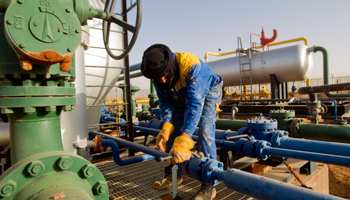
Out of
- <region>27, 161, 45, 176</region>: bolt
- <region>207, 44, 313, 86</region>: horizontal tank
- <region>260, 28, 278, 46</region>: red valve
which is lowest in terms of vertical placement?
<region>27, 161, 45, 176</region>: bolt

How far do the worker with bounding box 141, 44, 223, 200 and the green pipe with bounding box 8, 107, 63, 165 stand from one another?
2.36 ft

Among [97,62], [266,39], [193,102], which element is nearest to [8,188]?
[193,102]

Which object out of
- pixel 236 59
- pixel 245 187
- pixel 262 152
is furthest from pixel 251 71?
pixel 245 187

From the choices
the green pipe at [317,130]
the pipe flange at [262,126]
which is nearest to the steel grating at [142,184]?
the pipe flange at [262,126]

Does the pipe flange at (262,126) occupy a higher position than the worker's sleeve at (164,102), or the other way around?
the worker's sleeve at (164,102)

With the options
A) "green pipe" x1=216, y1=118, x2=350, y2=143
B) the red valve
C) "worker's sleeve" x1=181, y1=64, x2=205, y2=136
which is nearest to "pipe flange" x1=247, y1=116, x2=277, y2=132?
"green pipe" x1=216, y1=118, x2=350, y2=143

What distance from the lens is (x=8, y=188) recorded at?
0.91 m

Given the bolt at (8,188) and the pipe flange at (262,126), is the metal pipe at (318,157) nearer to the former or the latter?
the pipe flange at (262,126)

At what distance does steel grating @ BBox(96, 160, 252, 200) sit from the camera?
6.01 ft

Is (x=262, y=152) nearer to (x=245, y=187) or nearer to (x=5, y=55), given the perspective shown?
(x=245, y=187)

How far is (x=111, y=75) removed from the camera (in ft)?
12.2

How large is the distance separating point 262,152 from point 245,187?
0.84 meters

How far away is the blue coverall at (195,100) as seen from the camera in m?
1.70

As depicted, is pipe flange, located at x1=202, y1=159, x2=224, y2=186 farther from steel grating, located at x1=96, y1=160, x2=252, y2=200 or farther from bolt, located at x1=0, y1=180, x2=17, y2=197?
bolt, located at x1=0, y1=180, x2=17, y2=197
